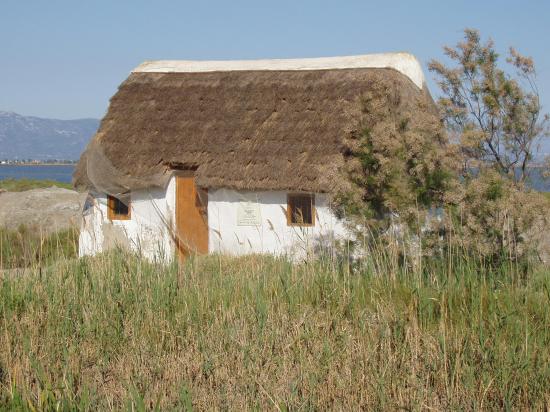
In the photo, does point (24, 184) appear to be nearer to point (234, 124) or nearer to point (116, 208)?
Result: point (116, 208)

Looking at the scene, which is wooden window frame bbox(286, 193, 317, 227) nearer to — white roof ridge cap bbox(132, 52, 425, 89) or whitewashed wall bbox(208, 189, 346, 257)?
whitewashed wall bbox(208, 189, 346, 257)

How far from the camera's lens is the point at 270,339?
19.2ft

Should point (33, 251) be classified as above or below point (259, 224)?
above

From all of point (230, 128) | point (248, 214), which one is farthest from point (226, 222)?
point (230, 128)

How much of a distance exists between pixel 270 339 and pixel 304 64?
10750mm

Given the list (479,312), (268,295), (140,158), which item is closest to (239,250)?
(140,158)

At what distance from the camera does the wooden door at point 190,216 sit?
49.1 feet

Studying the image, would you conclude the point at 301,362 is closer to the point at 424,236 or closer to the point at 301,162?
the point at 424,236

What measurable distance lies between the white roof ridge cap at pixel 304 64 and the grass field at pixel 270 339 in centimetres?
808

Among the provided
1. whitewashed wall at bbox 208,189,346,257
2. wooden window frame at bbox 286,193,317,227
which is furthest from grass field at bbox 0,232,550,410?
wooden window frame at bbox 286,193,317,227

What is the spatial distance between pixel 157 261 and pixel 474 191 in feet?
11.6

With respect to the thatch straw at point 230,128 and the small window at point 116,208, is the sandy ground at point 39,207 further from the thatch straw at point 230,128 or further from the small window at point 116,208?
the thatch straw at point 230,128

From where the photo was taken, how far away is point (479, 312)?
248 inches

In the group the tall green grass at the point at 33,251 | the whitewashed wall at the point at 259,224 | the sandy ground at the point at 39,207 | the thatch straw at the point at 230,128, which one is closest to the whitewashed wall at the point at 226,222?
the whitewashed wall at the point at 259,224
